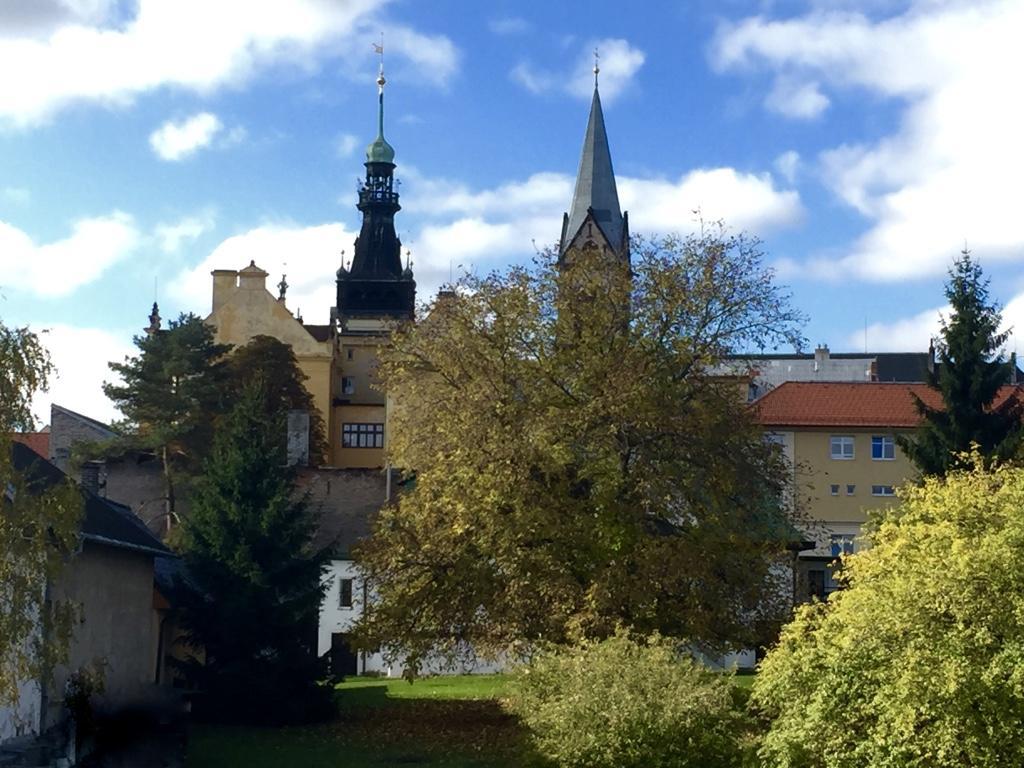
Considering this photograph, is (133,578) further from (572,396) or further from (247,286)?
(247,286)

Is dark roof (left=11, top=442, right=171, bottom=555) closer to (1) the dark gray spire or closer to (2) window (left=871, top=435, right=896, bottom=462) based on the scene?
(2) window (left=871, top=435, right=896, bottom=462)

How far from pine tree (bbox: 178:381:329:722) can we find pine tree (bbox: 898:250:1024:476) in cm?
1887

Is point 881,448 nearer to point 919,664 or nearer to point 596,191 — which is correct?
point 596,191

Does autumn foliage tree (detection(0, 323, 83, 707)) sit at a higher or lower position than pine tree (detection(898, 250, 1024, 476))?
lower

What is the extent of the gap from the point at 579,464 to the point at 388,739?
7.03 meters

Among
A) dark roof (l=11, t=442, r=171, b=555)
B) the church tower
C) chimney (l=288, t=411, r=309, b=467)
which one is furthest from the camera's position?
the church tower

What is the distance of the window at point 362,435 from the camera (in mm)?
85812

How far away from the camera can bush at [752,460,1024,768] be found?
63.0 ft

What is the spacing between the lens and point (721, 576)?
30438 mm

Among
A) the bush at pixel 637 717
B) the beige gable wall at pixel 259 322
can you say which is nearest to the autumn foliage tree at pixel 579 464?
the bush at pixel 637 717

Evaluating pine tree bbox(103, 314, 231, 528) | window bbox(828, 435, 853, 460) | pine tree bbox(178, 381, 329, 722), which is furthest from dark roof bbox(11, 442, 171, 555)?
window bbox(828, 435, 853, 460)

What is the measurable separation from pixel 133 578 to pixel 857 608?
58.0 feet

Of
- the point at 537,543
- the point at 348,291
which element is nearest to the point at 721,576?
the point at 537,543

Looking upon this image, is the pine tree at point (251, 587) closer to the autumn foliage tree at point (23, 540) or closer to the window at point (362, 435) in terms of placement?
the autumn foliage tree at point (23, 540)
